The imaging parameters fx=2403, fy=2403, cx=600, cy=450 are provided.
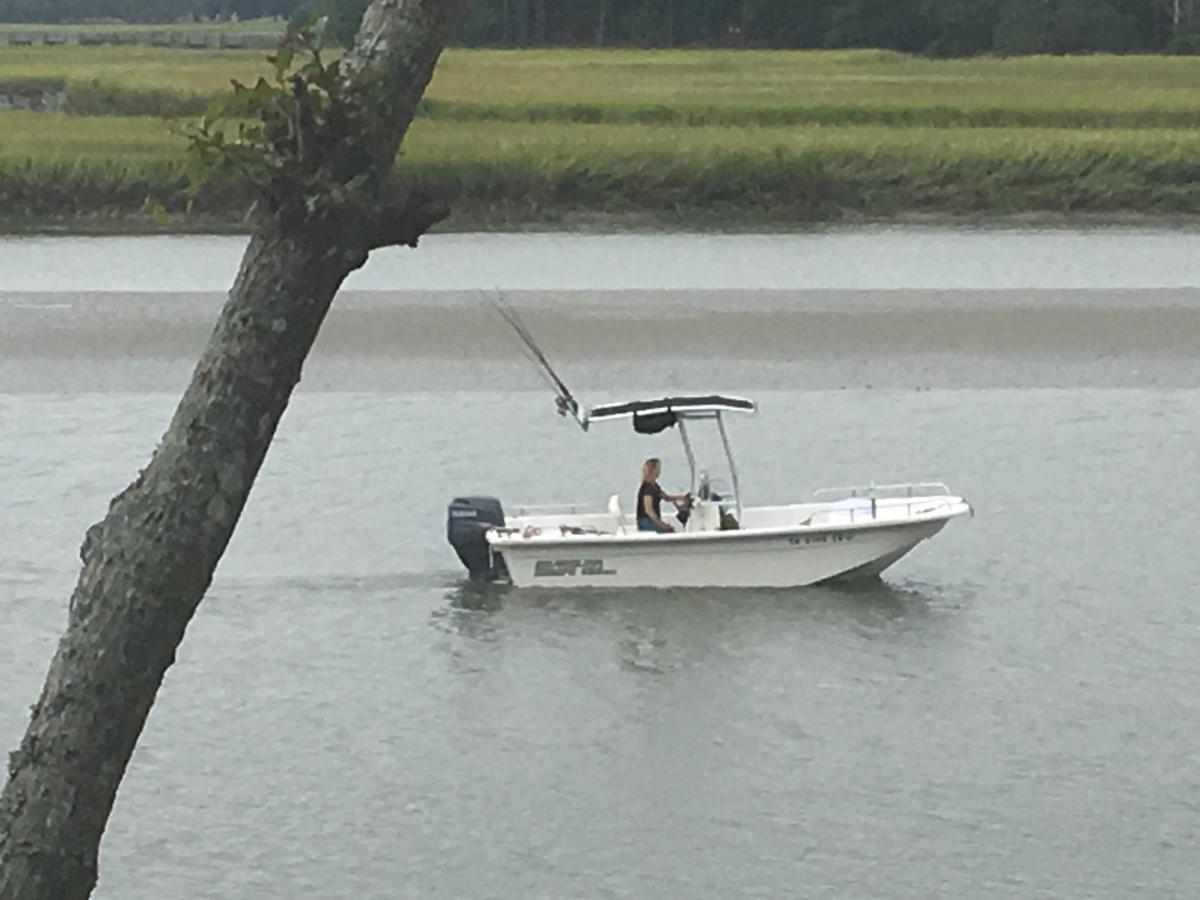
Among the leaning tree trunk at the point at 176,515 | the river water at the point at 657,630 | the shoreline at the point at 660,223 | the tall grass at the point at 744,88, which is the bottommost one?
the leaning tree trunk at the point at 176,515

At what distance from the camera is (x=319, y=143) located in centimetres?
348

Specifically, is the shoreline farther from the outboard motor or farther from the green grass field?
the outboard motor

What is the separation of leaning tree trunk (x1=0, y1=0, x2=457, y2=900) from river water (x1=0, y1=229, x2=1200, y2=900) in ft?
26.6

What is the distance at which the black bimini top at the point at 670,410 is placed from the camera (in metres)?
17.8

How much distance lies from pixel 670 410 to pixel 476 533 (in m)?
1.73

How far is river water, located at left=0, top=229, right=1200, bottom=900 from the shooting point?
1210 centimetres

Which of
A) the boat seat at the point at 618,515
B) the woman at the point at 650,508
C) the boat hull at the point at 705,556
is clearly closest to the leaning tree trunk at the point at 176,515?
the boat hull at the point at 705,556

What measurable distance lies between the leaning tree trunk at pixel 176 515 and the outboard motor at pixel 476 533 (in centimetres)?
1395

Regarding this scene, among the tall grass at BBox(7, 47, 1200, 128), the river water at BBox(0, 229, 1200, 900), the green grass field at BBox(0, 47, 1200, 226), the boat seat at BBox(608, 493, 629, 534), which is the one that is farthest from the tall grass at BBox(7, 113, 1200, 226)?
the boat seat at BBox(608, 493, 629, 534)

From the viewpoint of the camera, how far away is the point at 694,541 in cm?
1708

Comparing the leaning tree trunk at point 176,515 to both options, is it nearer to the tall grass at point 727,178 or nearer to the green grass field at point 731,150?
the green grass field at point 731,150

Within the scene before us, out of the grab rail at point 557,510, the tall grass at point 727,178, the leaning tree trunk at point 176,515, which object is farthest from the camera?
the tall grass at point 727,178

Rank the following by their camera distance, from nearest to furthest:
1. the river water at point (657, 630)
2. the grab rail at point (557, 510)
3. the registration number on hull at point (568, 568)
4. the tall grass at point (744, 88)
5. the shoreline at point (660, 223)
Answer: the river water at point (657, 630)
the registration number on hull at point (568, 568)
the grab rail at point (557, 510)
the shoreline at point (660, 223)
the tall grass at point (744, 88)

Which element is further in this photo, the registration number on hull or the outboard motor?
the outboard motor
